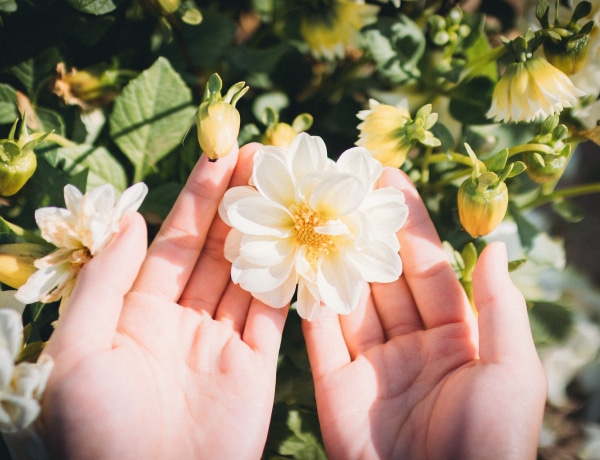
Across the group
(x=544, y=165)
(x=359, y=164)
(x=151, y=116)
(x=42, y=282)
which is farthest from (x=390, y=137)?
(x=42, y=282)

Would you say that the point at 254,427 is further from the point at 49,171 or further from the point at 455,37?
the point at 455,37

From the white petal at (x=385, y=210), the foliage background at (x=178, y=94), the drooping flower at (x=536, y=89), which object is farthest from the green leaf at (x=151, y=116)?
the drooping flower at (x=536, y=89)

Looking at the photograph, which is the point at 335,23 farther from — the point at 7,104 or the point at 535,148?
the point at 7,104

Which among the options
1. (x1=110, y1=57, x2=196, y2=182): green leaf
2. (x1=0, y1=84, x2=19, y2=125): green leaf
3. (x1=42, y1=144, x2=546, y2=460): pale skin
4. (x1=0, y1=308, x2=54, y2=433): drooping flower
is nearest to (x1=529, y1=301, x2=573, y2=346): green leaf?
(x1=42, y1=144, x2=546, y2=460): pale skin

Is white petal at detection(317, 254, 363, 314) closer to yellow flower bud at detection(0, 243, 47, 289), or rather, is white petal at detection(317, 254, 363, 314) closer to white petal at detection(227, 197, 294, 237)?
white petal at detection(227, 197, 294, 237)

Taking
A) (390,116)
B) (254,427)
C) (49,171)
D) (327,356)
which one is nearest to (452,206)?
(390,116)

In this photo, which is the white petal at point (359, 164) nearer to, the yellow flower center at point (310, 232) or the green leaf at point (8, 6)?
the yellow flower center at point (310, 232)
